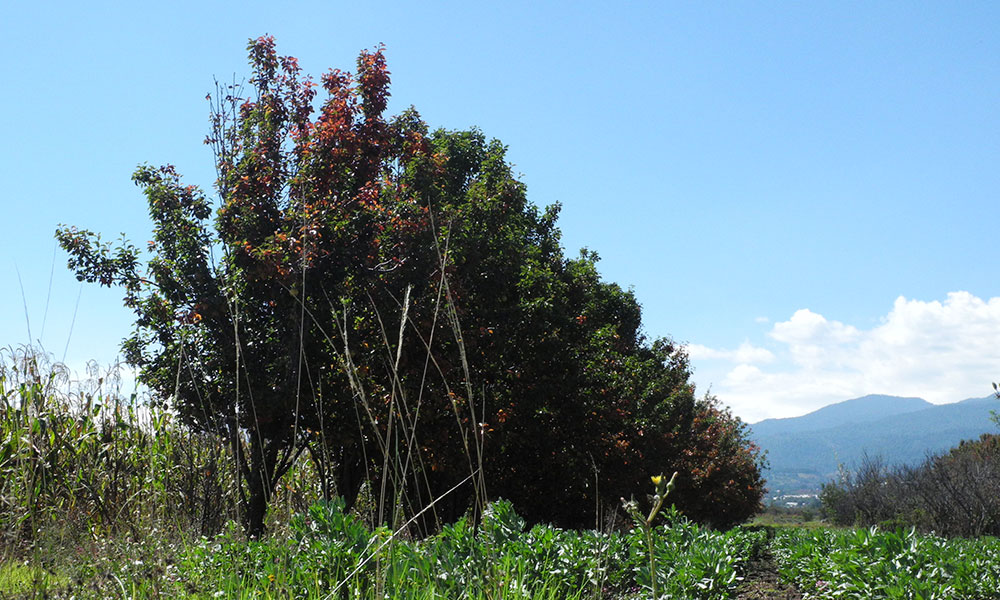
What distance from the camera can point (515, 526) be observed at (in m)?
4.36

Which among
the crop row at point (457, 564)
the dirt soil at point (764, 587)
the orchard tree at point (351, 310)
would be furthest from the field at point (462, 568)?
the orchard tree at point (351, 310)

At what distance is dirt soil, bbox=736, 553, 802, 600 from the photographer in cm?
489

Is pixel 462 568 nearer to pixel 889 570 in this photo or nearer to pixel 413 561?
pixel 413 561

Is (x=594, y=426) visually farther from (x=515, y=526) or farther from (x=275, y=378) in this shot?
(x=515, y=526)

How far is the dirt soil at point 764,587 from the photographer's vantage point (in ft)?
16.1

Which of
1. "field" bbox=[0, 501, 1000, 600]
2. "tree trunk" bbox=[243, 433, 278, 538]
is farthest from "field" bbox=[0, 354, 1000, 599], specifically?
"tree trunk" bbox=[243, 433, 278, 538]

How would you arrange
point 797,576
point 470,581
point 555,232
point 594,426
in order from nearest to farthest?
point 470,581, point 797,576, point 594,426, point 555,232

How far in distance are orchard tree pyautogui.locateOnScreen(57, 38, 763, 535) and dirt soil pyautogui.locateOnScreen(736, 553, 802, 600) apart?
1.80 m

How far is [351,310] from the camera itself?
26.0 ft

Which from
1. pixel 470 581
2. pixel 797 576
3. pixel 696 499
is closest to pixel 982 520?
pixel 696 499

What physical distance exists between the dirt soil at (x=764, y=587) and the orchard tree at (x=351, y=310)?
1.80 metres

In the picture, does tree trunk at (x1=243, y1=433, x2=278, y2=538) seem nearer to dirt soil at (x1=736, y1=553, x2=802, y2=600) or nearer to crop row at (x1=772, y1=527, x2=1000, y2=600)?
dirt soil at (x1=736, y1=553, x2=802, y2=600)

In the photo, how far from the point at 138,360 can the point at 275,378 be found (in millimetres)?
1576

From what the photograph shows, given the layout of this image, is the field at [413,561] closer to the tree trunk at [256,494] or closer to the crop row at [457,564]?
the crop row at [457,564]
